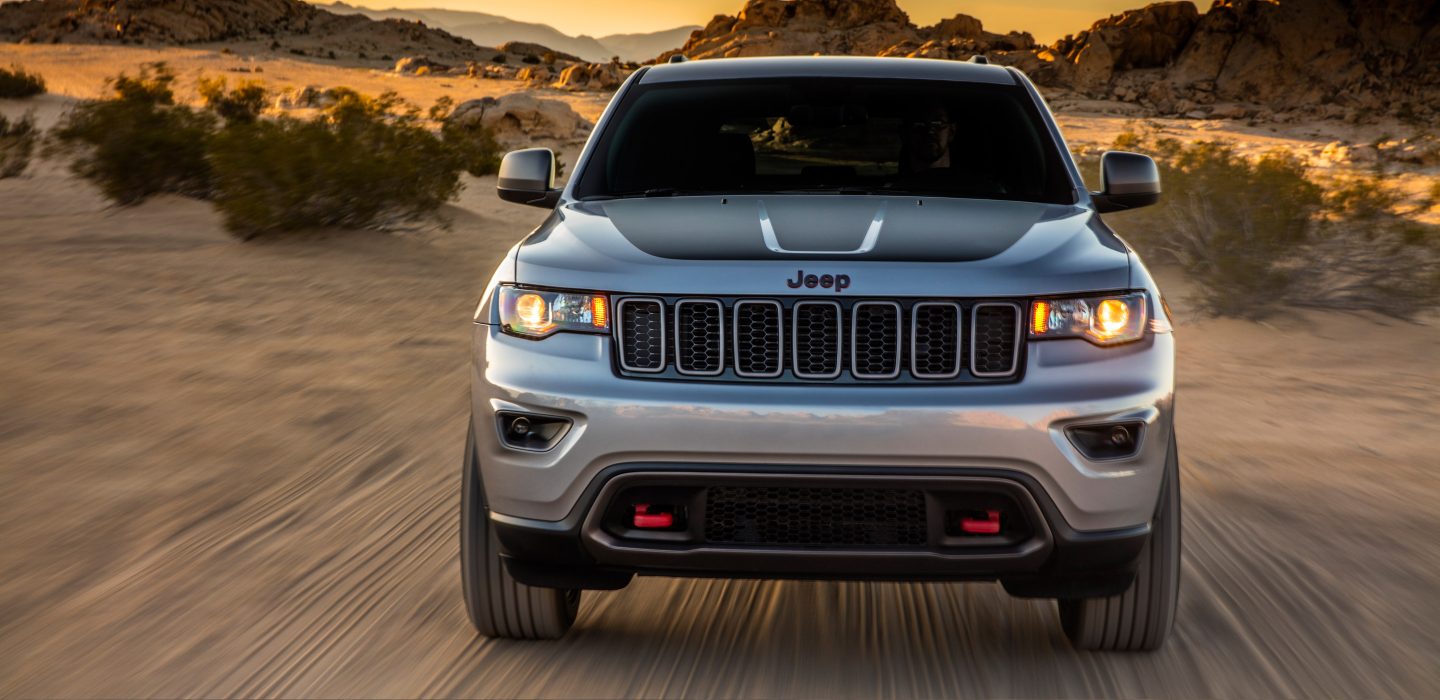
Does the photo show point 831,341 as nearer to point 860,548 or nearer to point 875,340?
point 875,340

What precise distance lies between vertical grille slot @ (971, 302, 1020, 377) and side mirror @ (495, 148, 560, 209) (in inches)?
74.9

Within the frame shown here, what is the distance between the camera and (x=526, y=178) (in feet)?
15.9

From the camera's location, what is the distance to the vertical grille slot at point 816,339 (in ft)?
11.2

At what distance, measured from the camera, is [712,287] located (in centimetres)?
343

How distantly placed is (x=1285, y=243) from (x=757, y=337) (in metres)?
9.43

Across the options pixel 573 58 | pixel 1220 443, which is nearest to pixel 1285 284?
pixel 1220 443

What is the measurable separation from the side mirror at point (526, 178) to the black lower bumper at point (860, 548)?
164 centimetres

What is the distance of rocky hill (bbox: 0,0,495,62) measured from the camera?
3354 inches

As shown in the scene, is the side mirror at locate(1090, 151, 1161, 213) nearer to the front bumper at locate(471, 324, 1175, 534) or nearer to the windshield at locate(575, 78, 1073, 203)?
the windshield at locate(575, 78, 1073, 203)

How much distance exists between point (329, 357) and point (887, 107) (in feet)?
15.4

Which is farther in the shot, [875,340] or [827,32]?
[827,32]

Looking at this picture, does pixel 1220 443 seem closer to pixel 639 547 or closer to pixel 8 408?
pixel 639 547

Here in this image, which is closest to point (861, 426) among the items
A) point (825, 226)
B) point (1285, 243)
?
point (825, 226)

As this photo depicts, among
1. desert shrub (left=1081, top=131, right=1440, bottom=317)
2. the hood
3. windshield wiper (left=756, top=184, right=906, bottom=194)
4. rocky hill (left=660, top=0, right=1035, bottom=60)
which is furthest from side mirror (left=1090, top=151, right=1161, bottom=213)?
rocky hill (left=660, top=0, right=1035, bottom=60)
